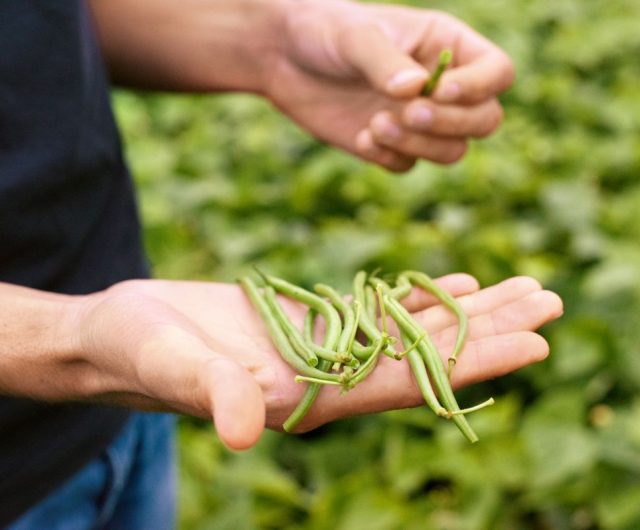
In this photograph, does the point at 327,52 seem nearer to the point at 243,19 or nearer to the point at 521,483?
the point at 243,19

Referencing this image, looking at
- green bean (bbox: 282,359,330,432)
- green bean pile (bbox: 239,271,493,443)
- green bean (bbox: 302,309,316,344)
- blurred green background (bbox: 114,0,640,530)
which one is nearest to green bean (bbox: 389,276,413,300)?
green bean pile (bbox: 239,271,493,443)

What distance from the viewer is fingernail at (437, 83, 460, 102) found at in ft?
5.06

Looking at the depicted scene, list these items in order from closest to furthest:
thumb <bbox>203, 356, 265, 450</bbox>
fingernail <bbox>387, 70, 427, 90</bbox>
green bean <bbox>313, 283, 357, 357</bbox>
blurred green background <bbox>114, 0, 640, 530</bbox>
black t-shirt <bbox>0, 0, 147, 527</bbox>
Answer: thumb <bbox>203, 356, 265, 450</bbox> < green bean <bbox>313, 283, 357, 357</bbox> < black t-shirt <bbox>0, 0, 147, 527</bbox> < fingernail <bbox>387, 70, 427, 90</bbox> < blurred green background <bbox>114, 0, 640, 530</bbox>

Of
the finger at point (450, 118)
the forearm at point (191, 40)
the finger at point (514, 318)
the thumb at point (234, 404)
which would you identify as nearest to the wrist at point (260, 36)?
the forearm at point (191, 40)

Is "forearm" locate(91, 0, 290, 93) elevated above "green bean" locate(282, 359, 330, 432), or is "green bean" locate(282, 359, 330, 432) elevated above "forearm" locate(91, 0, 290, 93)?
"green bean" locate(282, 359, 330, 432)

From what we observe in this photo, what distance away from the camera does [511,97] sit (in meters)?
3.58

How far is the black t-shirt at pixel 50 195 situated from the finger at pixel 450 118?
48 centimetres

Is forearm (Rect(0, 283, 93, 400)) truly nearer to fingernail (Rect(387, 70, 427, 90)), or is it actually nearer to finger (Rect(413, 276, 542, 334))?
finger (Rect(413, 276, 542, 334))

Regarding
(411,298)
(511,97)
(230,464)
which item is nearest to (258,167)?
(511,97)

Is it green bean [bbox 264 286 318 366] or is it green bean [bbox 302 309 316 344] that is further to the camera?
green bean [bbox 302 309 316 344]

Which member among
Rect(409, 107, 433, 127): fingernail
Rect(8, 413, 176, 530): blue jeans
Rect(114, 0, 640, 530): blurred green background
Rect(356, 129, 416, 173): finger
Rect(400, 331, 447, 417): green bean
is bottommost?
Rect(114, 0, 640, 530): blurred green background

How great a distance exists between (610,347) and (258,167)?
1429 millimetres

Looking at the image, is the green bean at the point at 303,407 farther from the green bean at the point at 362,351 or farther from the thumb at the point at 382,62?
the thumb at the point at 382,62

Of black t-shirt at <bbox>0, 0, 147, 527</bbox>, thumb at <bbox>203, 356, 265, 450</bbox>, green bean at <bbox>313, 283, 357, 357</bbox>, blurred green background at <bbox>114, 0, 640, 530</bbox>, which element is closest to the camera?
thumb at <bbox>203, 356, 265, 450</bbox>
